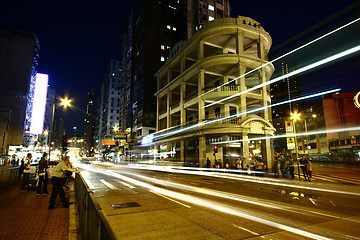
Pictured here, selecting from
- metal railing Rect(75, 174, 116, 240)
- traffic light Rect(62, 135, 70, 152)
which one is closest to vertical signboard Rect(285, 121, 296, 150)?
metal railing Rect(75, 174, 116, 240)

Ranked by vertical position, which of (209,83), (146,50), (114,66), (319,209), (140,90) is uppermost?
(114,66)

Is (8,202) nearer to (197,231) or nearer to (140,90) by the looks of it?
(197,231)

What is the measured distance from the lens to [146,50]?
58.7m

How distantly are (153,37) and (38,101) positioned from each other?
35.0 meters

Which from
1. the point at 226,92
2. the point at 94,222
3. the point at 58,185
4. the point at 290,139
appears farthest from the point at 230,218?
the point at 226,92

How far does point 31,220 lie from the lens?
6.39 meters

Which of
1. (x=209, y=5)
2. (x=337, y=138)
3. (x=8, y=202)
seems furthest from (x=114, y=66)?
(x=8, y=202)

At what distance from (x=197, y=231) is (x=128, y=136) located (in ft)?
204

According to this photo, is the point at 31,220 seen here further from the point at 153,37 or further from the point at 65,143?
the point at 153,37

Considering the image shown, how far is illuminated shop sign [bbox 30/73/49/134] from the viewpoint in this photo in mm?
51719

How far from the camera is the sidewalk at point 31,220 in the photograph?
5.28 meters

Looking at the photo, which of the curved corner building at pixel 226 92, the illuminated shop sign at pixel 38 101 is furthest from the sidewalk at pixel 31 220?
the illuminated shop sign at pixel 38 101

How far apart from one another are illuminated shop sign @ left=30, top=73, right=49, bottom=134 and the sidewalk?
51964mm

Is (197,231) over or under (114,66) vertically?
under
